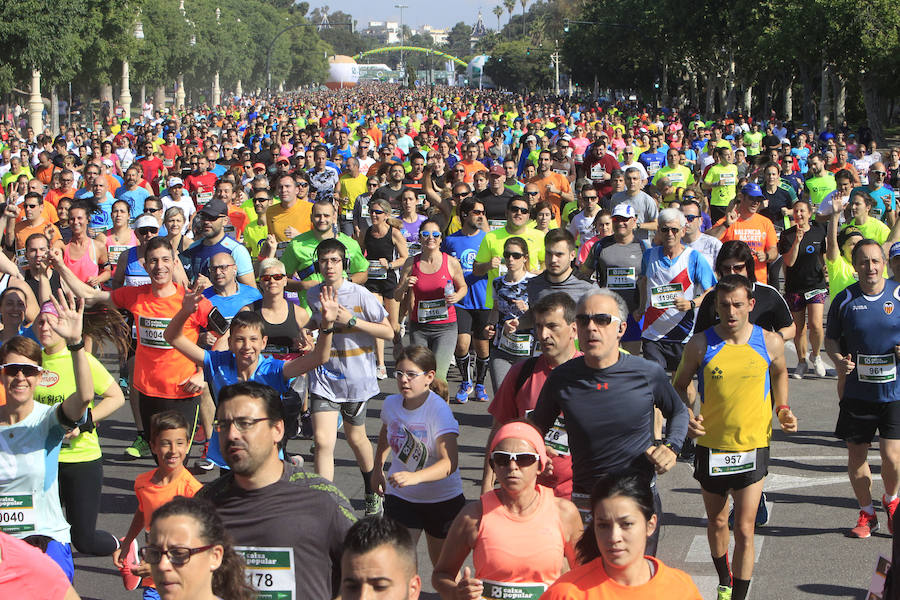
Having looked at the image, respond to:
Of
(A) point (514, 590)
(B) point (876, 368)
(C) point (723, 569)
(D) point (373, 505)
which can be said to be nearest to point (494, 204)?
(D) point (373, 505)

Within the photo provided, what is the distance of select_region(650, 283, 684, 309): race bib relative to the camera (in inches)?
365

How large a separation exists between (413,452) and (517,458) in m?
1.55

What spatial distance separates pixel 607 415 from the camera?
5586 mm

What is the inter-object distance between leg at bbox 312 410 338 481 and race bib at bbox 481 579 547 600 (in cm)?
309

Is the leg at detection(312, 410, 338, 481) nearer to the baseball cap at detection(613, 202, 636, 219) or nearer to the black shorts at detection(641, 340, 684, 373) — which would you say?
the black shorts at detection(641, 340, 684, 373)

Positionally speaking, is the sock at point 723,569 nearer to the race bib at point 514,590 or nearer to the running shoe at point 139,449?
the race bib at point 514,590

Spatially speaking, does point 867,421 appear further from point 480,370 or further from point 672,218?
point 480,370

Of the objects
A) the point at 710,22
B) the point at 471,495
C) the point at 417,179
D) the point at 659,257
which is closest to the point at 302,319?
the point at 471,495

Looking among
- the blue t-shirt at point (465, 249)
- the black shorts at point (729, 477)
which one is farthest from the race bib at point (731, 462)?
the blue t-shirt at point (465, 249)

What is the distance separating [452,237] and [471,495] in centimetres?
343

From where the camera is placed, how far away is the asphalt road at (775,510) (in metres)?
6.96

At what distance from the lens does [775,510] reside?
821 centimetres

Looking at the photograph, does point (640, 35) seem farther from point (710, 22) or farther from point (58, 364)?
point (58, 364)

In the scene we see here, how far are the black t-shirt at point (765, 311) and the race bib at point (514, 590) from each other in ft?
10.9
